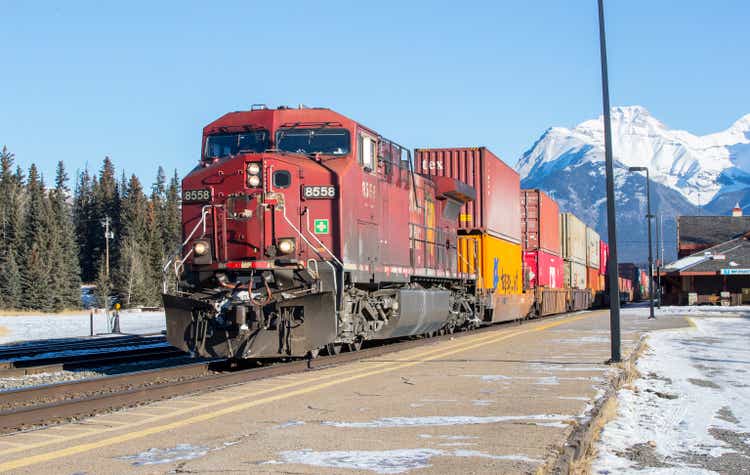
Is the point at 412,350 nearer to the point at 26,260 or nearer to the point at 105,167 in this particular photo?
the point at 26,260

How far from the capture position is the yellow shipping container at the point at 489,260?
23.7m

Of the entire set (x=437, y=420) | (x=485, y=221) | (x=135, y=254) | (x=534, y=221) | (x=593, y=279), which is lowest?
(x=437, y=420)

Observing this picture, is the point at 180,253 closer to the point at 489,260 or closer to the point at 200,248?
the point at 200,248

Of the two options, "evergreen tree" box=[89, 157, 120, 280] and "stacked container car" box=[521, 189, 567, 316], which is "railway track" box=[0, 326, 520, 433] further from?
"evergreen tree" box=[89, 157, 120, 280]

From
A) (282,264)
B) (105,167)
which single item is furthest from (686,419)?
(105,167)

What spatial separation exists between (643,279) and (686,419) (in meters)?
105

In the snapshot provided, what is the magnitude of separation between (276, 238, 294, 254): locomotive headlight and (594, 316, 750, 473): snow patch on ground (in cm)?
547

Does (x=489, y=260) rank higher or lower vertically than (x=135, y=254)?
lower

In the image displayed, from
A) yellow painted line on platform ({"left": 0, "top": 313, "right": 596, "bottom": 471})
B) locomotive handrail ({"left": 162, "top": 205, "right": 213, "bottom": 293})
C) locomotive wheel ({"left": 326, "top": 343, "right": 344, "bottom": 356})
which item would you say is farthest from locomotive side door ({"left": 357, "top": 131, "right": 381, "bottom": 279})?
locomotive handrail ({"left": 162, "top": 205, "right": 213, "bottom": 293})

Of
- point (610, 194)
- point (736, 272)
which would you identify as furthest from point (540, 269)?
point (736, 272)

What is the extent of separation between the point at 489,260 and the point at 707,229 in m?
56.8

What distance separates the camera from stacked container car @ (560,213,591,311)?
148ft

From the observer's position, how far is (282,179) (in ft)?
44.3

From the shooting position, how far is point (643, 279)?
108875 mm
